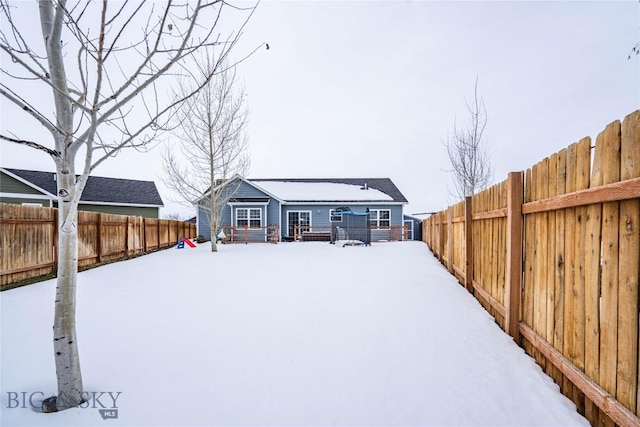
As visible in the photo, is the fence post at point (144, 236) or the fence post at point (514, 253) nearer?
the fence post at point (514, 253)

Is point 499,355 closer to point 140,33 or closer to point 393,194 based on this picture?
point 140,33

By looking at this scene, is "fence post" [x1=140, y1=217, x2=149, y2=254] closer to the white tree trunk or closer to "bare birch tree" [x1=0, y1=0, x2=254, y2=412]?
"bare birch tree" [x1=0, y1=0, x2=254, y2=412]

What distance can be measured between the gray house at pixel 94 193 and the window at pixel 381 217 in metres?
18.6

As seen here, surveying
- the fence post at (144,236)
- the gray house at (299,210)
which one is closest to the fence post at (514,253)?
the fence post at (144,236)

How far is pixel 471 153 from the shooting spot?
12961 millimetres

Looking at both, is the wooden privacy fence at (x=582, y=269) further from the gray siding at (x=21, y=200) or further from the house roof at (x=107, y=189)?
the house roof at (x=107, y=189)

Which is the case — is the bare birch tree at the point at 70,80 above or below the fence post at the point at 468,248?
above

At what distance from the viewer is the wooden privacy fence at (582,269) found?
1.56 metres

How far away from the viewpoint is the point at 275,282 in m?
6.00

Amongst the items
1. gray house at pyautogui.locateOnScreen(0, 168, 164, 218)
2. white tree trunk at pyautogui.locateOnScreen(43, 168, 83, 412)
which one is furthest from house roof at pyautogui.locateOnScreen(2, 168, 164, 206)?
white tree trunk at pyautogui.locateOnScreen(43, 168, 83, 412)

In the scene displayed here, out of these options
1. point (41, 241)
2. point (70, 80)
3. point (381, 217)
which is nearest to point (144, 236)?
point (41, 241)

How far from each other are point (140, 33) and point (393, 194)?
73.2 ft

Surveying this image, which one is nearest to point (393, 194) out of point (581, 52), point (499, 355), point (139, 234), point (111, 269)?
point (581, 52)

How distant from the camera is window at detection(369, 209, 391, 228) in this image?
2173 cm
